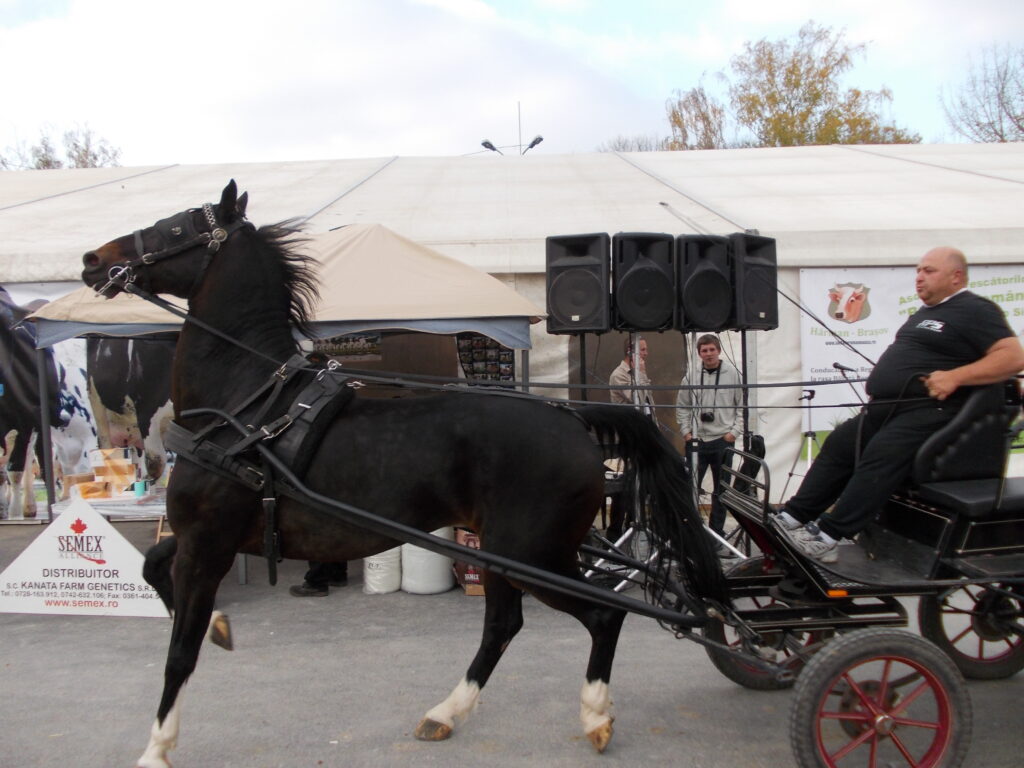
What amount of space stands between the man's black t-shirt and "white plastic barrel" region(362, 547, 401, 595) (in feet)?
11.9

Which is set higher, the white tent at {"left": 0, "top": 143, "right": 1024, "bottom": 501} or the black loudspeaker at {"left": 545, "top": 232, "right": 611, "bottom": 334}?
the white tent at {"left": 0, "top": 143, "right": 1024, "bottom": 501}

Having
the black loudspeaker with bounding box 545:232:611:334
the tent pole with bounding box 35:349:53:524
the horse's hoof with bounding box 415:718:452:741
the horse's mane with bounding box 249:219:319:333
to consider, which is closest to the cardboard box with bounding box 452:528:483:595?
the black loudspeaker with bounding box 545:232:611:334

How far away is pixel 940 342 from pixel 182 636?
3.23m

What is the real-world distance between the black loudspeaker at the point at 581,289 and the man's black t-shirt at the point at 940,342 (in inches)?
101

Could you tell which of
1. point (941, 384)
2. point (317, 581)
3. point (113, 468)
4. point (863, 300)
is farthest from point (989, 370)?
point (113, 468)

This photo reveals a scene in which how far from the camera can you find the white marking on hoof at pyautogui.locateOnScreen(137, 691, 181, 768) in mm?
3086

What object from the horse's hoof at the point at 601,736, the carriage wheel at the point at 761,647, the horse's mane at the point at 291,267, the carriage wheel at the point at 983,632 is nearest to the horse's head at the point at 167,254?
the horse's mane at the point at 291,267

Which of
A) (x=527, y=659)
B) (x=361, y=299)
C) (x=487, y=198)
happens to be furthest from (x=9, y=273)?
(x=527, y=659)

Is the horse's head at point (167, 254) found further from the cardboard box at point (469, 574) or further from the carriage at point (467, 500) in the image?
the cardboard box at point (469, 574)

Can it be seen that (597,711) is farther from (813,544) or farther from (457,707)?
(813,544)

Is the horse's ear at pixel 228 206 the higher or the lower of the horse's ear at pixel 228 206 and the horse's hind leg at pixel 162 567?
the higher

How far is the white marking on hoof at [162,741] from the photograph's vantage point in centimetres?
309

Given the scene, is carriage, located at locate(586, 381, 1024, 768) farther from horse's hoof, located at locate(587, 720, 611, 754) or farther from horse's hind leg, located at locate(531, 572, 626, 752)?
horse's hoof, located at locate(587, 720, 611, 754)

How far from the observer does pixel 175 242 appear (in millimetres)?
3281
